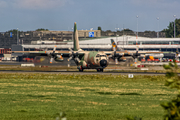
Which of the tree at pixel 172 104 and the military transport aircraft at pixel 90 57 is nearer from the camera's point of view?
the tree at pixel 172 104

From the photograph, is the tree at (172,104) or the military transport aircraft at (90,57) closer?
the tree at (172,104)

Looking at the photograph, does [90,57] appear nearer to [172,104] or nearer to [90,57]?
[90,57]

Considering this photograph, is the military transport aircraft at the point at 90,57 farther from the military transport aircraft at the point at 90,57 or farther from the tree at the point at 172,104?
the tree at the point at 172,104

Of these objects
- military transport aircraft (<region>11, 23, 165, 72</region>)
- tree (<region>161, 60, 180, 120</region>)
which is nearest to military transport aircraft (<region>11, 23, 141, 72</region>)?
military transport aircraft (<region>11, 23, 165, 72</region>)

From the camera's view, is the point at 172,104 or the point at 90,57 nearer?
the point at 172,104

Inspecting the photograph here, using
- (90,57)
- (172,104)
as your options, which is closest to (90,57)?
(90,57)

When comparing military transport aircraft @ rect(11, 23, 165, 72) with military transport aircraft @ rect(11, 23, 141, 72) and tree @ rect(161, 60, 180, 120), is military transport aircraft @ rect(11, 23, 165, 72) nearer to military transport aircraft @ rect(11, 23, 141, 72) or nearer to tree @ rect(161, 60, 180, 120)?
military transport aircraft @ rect(11, 23, 141, 72)

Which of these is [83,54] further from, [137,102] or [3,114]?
[3,114]

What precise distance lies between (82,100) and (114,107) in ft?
10.9

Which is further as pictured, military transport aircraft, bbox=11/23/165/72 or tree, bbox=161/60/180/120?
military transport aircraft, bbox=11/23/165/72

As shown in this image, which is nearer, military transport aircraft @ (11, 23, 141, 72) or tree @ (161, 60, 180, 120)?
tree @ (161, 60, 180, 120)

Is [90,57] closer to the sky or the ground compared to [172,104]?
closer to the sky

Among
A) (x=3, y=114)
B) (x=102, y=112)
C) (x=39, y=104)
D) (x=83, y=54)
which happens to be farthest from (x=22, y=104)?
(x=83, y=54)

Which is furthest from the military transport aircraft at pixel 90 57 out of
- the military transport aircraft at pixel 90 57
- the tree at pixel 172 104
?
the tree at pixel 172 104
